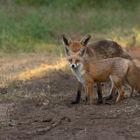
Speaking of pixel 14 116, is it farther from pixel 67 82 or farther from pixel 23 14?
pixel 23 14

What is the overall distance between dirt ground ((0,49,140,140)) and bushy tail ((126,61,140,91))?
0.25 metres

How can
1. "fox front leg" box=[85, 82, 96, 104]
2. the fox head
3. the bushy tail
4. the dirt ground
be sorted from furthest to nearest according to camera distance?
the bushy tail < "fox front leg" box=[85, 82, 96, 104] < the fox head < the dirt ground

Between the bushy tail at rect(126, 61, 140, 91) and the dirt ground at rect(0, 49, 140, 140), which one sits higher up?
the bushy tail at rect(126, 61, 140, 91)

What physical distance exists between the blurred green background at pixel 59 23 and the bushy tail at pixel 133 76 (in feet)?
21.3

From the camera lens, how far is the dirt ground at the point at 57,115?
833 centimetres

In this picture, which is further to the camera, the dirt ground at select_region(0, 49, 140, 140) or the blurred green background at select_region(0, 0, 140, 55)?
the blurred green background at select_region(0, 0, 140, 55)

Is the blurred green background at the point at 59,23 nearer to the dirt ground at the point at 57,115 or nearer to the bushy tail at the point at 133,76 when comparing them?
the dirt ground at the point at 57,115

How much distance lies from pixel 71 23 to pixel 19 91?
946 centimetres

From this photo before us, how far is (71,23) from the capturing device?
21188 millimetres

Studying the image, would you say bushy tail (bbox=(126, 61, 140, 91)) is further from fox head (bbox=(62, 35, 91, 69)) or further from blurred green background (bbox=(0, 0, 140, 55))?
blurred green background (bbox=(0, 0, 140, 55))

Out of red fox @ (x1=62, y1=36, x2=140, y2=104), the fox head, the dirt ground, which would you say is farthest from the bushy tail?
the fox head

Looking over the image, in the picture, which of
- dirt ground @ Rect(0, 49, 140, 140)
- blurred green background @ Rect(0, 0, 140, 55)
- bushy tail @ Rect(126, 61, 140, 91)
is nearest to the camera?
dirt ground @ Rect(0, 49, 140, 140)

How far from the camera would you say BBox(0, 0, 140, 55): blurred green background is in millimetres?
17938

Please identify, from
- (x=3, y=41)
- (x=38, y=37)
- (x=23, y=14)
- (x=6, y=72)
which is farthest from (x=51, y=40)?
(x=6, y=72)
